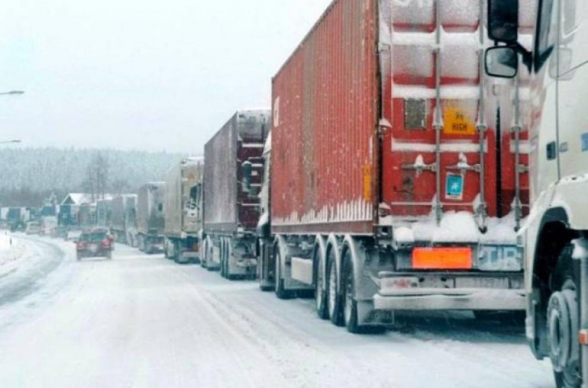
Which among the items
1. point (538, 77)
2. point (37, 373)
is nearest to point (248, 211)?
point (37, 373)

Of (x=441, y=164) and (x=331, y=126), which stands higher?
(x=331, y=126)

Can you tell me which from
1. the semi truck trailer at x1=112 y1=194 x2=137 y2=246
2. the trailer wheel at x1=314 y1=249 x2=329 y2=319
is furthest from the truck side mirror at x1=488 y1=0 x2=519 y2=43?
the semi truck trailer at x1=112 y1=194 x2=137 y2=246

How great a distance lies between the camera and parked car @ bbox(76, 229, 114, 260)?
161ft

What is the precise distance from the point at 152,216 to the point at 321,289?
39689 mm

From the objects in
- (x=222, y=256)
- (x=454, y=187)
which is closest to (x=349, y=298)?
(x=454, y=187)

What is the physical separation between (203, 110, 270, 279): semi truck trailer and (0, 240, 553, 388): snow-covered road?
694 centimetres

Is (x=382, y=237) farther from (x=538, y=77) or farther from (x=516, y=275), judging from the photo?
(x=538, y=77)

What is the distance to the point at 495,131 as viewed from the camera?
11695mm

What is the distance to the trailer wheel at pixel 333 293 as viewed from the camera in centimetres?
1373

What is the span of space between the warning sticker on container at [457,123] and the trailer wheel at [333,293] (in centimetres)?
284

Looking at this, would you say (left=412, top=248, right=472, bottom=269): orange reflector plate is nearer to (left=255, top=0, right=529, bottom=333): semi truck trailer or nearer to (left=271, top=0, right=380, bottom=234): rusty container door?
(left=255, top=0, right=529, bottom=333): semi truck trailer

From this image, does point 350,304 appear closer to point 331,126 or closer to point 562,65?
point 331,126

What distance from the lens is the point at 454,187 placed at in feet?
38.4

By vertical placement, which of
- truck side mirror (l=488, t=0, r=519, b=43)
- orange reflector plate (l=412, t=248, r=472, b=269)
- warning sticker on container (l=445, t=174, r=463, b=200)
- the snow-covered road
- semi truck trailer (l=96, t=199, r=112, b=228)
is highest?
semi truck trailer (l=96, t=199, r=112, b=228)
